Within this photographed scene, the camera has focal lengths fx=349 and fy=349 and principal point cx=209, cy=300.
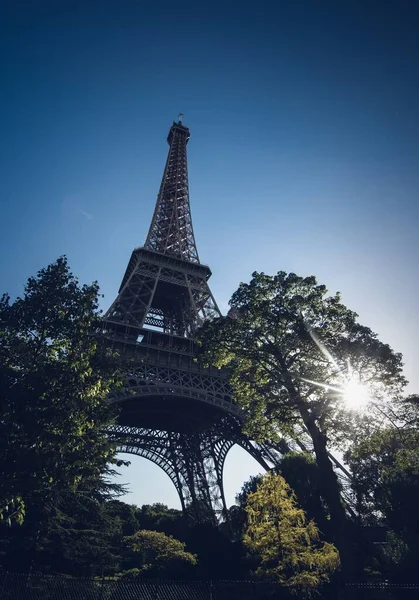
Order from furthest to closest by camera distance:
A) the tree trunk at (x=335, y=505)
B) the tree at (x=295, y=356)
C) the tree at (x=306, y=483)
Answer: the tree at (x=306, y=483), the tree at (x=295, y=356), the tree trunk at (x=335, y=505)

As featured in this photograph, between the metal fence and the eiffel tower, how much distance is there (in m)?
13.1

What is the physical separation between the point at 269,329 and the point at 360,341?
→ 3785 millimetres

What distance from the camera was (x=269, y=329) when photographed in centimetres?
1539

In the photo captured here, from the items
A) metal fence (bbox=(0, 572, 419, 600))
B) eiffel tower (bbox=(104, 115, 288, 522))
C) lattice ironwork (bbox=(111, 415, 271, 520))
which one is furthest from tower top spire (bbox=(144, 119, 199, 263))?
metal fence (bbox=(0, 572, 419, 600))

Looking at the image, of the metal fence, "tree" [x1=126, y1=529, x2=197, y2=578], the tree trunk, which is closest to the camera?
the tree trunk

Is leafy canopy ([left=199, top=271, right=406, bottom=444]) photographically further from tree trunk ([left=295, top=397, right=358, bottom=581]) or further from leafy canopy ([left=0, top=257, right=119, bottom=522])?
leafy canopy ([left=0, top=257, right=119, bottom=522])

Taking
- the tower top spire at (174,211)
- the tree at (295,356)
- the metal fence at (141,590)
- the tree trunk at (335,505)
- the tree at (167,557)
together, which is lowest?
the tree at (167,557)

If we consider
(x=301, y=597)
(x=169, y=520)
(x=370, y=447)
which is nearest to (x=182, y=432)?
(x=169, y=520)

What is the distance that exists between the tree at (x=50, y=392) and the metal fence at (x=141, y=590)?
2.58m

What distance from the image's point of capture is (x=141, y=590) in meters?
12.9

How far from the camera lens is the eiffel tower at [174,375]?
3012cm

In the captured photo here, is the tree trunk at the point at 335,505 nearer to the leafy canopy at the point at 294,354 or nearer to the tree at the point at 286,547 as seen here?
the leafy canopy at the point at 294,354

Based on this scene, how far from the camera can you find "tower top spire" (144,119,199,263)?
1813 inches

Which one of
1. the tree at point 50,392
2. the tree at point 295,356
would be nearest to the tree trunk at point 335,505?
the tree at point 295,356
